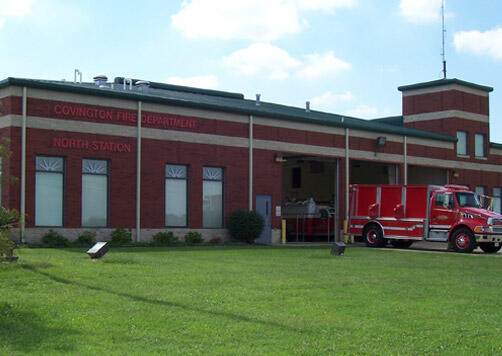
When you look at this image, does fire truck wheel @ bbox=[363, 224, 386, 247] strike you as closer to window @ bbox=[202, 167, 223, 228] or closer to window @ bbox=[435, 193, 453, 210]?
window @ bbox=[435, 193, 453, 210]

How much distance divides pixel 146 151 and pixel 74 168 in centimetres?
332

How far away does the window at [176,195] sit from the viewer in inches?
1180

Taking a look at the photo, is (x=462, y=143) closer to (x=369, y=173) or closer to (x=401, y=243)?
(x=369, y=173)

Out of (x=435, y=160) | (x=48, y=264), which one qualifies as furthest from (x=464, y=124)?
(x=48, y=264)

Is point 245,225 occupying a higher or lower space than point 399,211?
lower

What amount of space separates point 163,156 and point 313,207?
1203cm

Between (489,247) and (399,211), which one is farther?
(399,211)

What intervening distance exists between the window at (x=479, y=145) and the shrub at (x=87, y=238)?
2847 centimetres

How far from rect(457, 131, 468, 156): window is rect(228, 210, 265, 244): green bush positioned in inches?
753

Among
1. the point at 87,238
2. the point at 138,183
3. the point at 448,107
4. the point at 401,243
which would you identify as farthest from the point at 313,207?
the point at 87,238

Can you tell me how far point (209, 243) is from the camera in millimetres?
30469

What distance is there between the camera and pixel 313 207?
38.9 metres

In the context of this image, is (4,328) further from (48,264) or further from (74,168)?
(74,168)

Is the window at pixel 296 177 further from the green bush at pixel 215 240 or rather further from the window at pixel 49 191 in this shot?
the window at pixel 49 191
